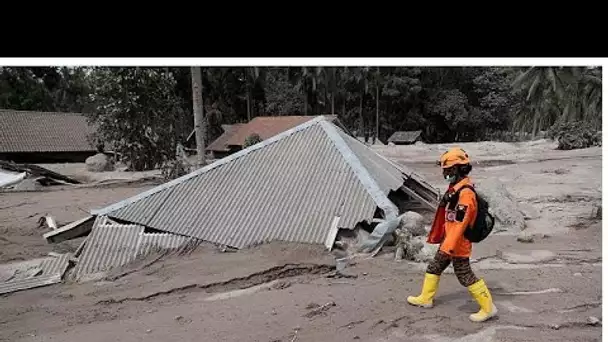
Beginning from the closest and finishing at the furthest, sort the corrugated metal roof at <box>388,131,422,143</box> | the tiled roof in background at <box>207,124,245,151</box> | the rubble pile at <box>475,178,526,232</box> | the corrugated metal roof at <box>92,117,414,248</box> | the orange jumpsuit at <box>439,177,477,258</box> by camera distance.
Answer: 1. the orange jumpsuit at <box>439,177,477,258</box>
2. the corrugated metal roof at <box>92,117,414,248</box>
3. the rubble pile at <box>475,178,526,232</box>
4. the corrugated metal roof at <box>388,131,422,143</box>
5. the tiled roof in background at <box>207,124,245,151</box>

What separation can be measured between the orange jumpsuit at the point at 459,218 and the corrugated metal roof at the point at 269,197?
181cm

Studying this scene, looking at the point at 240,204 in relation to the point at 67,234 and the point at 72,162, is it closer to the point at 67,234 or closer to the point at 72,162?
the point at 67,234

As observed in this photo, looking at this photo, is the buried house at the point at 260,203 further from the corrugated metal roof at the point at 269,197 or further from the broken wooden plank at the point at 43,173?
the broken wooden plank at the point at 43,173

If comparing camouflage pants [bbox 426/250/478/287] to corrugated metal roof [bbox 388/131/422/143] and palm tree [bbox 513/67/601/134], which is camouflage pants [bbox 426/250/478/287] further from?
corrugated metal roof [bbox 388/131/422/143]

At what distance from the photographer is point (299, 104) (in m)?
8.41

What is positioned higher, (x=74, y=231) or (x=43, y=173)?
(x=74, y=231)

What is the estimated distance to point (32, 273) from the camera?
13.9ft

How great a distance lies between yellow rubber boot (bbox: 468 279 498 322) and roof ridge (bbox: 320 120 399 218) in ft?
6.00

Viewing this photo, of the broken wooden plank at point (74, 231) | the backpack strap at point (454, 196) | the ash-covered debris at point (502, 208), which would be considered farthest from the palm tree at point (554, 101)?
the broken wooden plank at point (74, 231)

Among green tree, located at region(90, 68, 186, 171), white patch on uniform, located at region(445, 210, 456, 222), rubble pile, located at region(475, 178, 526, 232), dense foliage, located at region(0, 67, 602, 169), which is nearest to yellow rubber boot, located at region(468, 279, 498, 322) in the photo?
white patch on uniform, located at region(445, 210, 456, 222)

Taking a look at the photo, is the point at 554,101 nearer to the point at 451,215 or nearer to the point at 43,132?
the point at 451,215

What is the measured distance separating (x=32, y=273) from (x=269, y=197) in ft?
6.90

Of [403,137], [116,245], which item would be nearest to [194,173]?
[116,245]

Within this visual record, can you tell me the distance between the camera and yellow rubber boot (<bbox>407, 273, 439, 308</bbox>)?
3098mm
